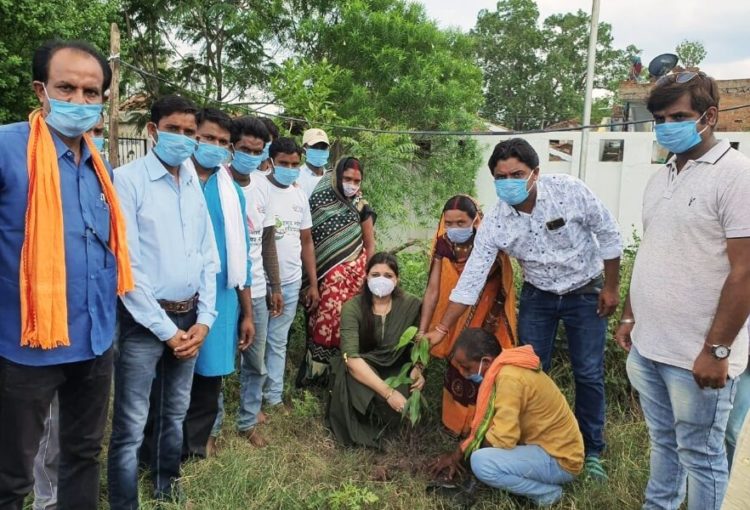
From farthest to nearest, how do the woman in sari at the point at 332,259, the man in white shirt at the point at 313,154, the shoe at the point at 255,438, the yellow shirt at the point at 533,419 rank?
the man in white shirt at the point at 313,154
the woman in sari at the point at 332,259
the shoe at the point at 255,438
the yellow shirt at the point at 533,419

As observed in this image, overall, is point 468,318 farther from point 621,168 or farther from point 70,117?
point 621,168

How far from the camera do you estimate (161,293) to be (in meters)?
2.42

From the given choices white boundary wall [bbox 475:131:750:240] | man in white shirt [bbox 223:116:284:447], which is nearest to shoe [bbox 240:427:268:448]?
man in white shirt [bbox 223:116:284:447]

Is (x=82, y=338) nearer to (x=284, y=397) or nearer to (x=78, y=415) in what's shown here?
(x=78, y=415)

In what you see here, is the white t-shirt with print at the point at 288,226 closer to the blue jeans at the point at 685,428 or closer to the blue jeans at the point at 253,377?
the blue jeans at the point at 253,377

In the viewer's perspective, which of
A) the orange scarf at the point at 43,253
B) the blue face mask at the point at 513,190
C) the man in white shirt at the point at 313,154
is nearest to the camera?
the orange scarf at the point at 43,253

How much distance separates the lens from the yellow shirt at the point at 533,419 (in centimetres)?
275

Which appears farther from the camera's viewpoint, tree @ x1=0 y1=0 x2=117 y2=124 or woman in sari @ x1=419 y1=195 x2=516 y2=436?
tree @ x1=0 y1=0 x2=117 y2=124

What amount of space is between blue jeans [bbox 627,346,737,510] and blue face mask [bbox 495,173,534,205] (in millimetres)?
965

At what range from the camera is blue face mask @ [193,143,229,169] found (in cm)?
285

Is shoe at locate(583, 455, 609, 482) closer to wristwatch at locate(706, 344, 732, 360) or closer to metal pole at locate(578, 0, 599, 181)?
wristwatch at locate(706, 344, 732, 360)

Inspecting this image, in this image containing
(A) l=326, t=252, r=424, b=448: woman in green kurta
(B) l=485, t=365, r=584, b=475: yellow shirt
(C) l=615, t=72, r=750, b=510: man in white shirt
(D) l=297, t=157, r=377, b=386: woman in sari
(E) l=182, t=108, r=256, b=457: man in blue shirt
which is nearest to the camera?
(C) l=615, t=72, r=750, b=510: man in white shirt

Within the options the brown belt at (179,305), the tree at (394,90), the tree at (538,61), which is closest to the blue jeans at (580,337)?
the brown belt at (179,305)

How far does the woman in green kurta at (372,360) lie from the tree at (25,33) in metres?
8.42
